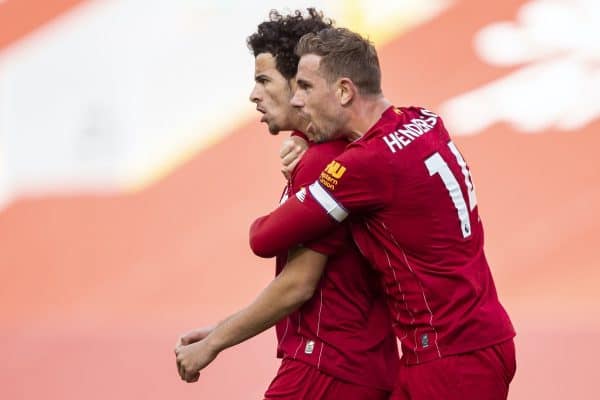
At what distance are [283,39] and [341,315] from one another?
0.71 metres

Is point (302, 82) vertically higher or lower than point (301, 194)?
higher

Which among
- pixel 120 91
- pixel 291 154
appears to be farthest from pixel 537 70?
pixel 291 154

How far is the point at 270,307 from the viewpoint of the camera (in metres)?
2.54

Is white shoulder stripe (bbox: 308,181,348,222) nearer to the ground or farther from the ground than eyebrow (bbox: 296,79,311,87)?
nearer to the ground

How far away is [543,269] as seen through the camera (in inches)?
199

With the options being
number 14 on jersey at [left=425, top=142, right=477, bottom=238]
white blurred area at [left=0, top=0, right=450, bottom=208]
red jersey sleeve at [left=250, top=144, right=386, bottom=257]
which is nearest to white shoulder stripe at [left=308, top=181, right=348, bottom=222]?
red jersey sleeve at [left=250, top=144, right=386, bottom=257]

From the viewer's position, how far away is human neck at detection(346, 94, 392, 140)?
2539mm

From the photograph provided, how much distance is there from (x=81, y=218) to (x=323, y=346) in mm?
3015

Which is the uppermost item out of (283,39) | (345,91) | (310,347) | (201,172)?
(201,172)

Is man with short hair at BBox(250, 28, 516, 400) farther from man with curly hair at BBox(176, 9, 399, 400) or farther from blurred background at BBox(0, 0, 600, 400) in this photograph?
blurred background at BBox(0, 0, 600, 400)

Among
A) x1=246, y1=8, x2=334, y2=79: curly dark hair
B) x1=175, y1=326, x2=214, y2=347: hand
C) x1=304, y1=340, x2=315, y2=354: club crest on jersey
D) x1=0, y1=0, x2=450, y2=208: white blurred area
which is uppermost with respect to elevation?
x1=0, y1=0, x2=450, y2=208: white blurred area

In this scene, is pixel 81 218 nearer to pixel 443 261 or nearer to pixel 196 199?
pixel 196 199

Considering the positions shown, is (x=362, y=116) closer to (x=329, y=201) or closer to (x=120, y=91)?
(x=329, y=201)

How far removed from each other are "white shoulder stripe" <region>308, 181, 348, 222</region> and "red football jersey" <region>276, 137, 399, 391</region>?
0.08 metres
